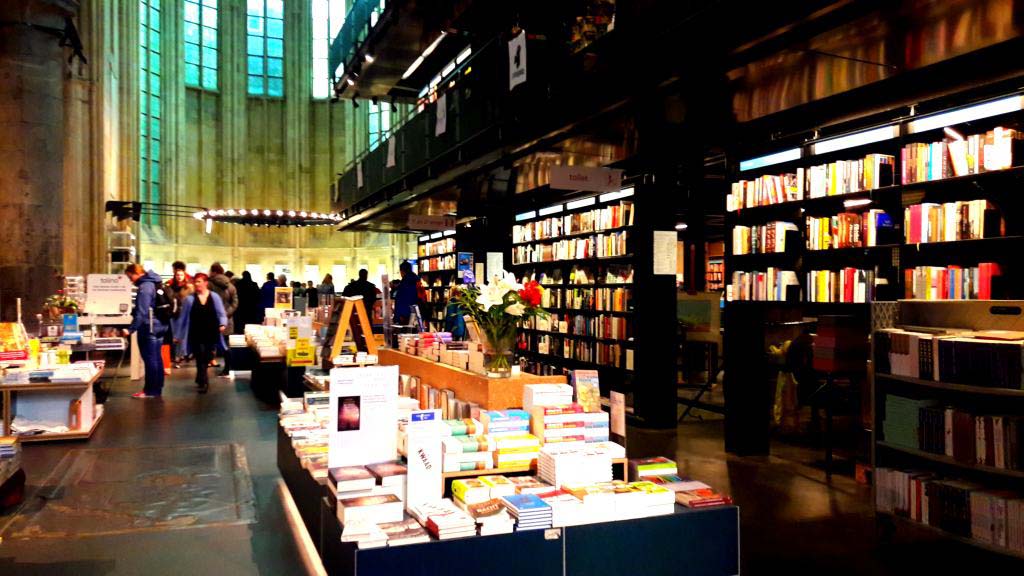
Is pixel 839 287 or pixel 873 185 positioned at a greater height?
pixel 873 185

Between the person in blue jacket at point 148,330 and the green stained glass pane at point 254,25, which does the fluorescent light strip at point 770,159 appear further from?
the green stained glass pane at point 254,25

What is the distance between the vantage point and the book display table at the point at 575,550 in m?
2.82

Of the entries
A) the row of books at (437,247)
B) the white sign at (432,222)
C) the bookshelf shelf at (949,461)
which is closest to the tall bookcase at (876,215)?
the bookshelf shelf at (949,461)

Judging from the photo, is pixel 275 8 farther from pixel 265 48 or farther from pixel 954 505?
pixel 954 505

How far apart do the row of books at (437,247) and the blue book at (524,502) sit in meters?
11.3

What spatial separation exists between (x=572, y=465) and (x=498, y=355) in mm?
847

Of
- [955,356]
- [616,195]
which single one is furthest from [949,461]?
[616,195]

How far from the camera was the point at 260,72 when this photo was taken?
28891 mm

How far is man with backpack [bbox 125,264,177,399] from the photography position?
9.05 meters

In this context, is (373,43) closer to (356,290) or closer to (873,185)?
(356,290)

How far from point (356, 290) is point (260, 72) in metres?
20.4

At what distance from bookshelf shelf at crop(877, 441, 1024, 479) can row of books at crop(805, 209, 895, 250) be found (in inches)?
66.7

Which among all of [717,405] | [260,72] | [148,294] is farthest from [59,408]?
[260,72]

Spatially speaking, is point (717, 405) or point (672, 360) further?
point (717, 405)
